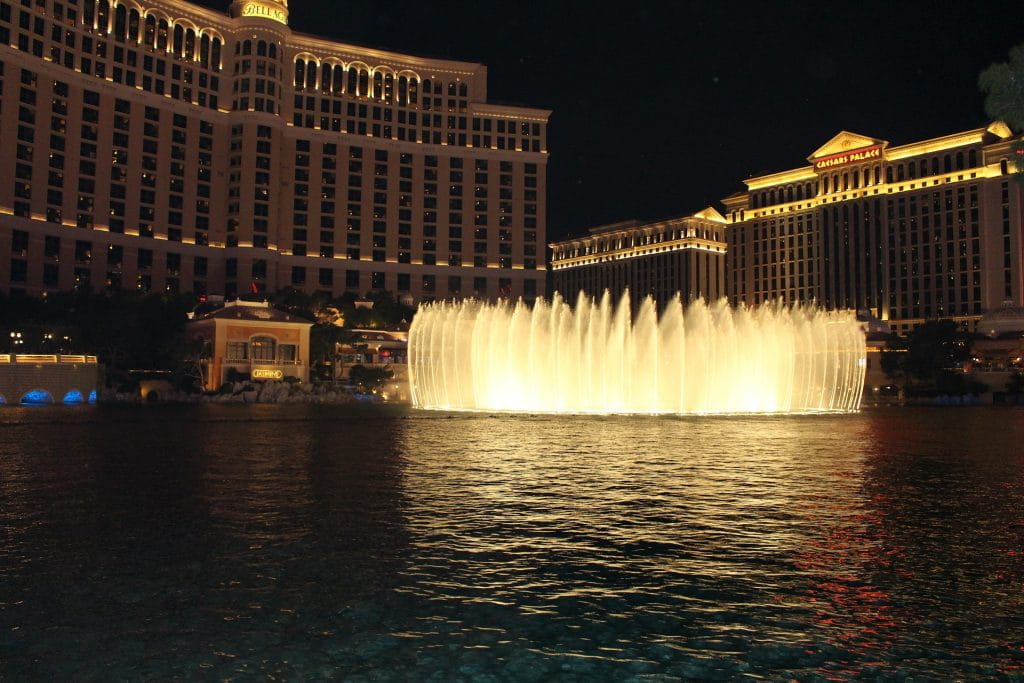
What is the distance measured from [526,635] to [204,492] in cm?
984

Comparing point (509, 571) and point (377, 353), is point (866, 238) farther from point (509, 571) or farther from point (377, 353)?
point (509, 571)

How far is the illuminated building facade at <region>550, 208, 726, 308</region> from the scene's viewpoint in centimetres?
17088

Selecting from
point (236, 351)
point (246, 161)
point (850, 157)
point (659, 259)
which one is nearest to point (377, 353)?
point (236, 351)

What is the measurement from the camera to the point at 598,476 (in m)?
17.4

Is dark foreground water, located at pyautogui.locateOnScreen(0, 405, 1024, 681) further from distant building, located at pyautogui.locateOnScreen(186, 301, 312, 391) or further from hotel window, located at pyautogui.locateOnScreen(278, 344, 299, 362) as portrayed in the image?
hotel window, located at pyautogui.locateOnScreen(278, 344, 299, 362)

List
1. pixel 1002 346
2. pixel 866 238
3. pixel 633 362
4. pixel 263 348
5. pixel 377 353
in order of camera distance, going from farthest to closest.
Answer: pixel 866 238 < pixel 377 353 < pixel 1002 346 < pixel 263 348 < pixel 633 362

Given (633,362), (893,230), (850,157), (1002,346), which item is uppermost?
(850,157)

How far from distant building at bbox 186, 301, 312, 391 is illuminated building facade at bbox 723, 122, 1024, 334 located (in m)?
100

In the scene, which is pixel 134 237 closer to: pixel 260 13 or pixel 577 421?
pixel 260 13

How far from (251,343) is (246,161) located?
152ft

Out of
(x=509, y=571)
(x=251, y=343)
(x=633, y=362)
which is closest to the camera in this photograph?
(x=509, y=571)

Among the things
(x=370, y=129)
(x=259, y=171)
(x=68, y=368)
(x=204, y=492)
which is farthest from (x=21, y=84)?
(x=204, y=492)

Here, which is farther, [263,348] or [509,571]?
[263,348]

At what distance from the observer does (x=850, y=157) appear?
149250 mm
